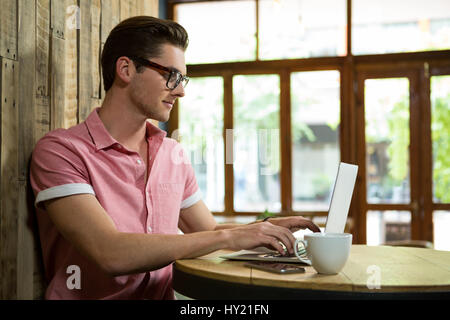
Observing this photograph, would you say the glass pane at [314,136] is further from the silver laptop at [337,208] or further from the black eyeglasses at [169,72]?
the silver laptop at [337,208]

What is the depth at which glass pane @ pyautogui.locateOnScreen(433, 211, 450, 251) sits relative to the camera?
5.38m

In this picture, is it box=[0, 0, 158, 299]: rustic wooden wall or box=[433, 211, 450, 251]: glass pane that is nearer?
box=[0, 0, 158, 299]: rustic wooden wall

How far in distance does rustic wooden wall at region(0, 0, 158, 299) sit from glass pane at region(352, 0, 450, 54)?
4224 mm

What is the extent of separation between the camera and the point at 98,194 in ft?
4.94

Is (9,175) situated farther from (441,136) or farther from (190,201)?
(441,136)

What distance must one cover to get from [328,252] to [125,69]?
2.98 feet

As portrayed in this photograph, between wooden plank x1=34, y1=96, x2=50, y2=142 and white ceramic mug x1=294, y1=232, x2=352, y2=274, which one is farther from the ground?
wooden plank x1=34, y1=96, x2=50, y2=142

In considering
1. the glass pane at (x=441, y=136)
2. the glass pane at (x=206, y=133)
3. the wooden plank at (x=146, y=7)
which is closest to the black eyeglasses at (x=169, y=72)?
the wooden plank at (x=146, y=7)

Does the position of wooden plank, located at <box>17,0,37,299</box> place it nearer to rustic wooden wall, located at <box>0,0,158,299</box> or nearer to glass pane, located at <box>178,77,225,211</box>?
rustic wooden wall, located at <box>0,0,158,299</box>

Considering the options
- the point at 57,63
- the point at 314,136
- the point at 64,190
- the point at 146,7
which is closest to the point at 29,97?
the point at 57,63

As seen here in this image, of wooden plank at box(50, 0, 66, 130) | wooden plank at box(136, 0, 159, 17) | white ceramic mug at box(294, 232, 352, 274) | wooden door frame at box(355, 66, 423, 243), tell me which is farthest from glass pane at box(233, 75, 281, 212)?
white ceramic mug at box(294, 232, 352, 274)

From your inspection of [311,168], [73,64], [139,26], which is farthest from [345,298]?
[311,168]

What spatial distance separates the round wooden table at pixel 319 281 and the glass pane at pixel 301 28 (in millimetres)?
4576

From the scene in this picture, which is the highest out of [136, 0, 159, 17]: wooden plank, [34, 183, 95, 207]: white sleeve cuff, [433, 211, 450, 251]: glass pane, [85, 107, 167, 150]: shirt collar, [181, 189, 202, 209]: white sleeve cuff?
[136, 0, 159, 17]: wooden plank
